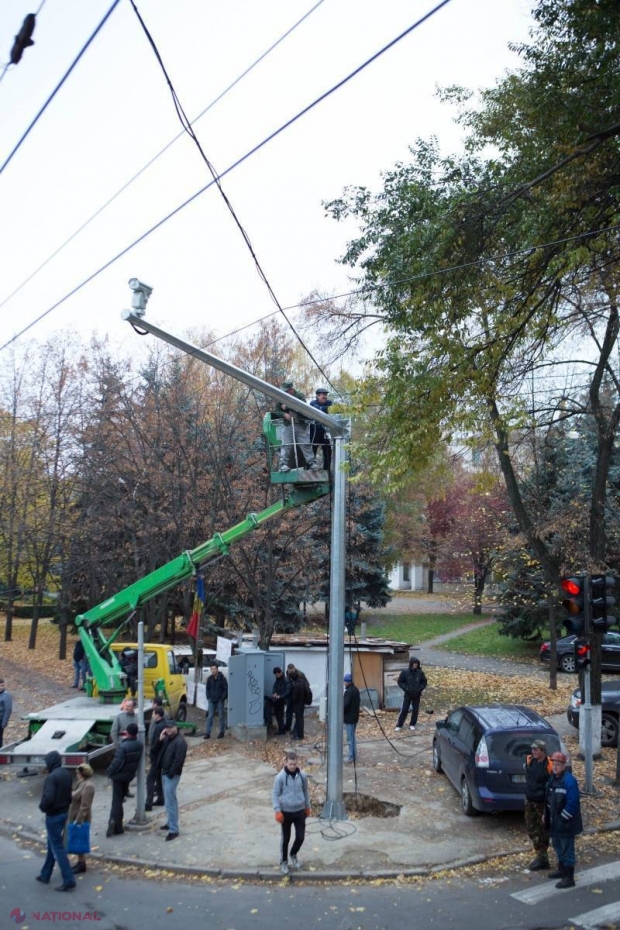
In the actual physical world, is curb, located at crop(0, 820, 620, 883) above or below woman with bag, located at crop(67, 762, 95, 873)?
below

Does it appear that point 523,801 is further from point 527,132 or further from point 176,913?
point 527,132

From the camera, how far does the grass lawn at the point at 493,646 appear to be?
102ft

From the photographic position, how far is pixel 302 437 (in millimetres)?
12039

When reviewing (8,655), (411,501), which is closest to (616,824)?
(8,655)

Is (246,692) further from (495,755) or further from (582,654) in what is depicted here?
(582,654)

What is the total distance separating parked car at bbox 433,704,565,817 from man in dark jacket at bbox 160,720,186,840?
4018mm

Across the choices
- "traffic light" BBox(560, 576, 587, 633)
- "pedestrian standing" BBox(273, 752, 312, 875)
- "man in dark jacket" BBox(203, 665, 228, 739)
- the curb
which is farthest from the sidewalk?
"traffic light" BBox(560, 576, 587, 633)

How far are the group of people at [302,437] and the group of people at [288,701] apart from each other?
5.70 m

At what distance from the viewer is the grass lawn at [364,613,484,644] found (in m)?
36.5

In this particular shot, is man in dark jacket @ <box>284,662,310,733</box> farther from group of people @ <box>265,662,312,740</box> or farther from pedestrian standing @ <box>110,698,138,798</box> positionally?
pedestrian standing @ <box>110,698,138,798</box>

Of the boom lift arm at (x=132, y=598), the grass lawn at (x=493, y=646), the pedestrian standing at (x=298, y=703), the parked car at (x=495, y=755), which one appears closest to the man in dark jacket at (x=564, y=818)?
the parked car at (x=495, y=755)

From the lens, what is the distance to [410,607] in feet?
164

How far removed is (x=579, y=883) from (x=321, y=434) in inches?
276

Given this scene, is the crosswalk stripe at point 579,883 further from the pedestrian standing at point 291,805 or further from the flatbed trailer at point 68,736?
the flatbed trailer at point 68,736
